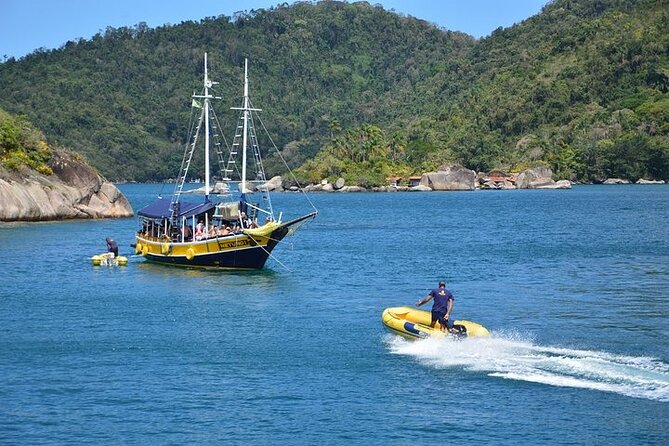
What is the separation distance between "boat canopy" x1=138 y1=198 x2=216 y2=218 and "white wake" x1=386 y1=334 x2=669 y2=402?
87.6ft

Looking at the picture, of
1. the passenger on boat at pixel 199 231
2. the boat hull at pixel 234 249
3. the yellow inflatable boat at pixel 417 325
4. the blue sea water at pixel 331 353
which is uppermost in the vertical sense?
the passenger on boat at pixel 199 231

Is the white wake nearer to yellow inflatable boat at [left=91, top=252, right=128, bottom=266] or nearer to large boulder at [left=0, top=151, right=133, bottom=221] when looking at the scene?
yellow inflatable boat at [left=91, top=252, right=128, bottom=266]

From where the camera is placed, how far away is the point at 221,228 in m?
64.1

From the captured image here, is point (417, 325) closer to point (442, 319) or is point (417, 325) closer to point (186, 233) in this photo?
point (442, 319)

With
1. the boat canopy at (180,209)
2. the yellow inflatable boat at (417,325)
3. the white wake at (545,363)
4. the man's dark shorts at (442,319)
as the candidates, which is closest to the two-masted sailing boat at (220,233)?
the boat canopy at (180,209)

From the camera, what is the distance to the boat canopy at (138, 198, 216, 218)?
64.9 metres

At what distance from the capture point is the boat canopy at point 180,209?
64938mm

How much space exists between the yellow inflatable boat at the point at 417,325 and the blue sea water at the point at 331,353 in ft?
1.74

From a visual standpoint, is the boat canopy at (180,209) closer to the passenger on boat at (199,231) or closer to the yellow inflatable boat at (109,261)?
the passenger on boat at (199,231)

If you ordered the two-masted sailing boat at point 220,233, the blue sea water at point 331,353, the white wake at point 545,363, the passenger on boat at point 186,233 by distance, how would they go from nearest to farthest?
the blue sea water at point 331,353, the white wake at point 545,363, the two-masted sailing boat at point 220,233, the passenger on boat at point 186,233

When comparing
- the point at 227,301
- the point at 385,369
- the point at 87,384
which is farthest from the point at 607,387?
the point at 227,301

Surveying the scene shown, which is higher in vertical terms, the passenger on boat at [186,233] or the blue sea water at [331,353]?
the passenger on boat at [186,233]

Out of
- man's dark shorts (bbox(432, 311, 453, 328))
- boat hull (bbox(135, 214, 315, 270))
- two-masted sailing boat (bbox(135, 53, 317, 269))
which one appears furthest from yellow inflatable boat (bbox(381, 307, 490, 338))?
two-masted sailing boat (bbox(135, 53, 317, 269))

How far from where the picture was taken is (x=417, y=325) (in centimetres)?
4088
